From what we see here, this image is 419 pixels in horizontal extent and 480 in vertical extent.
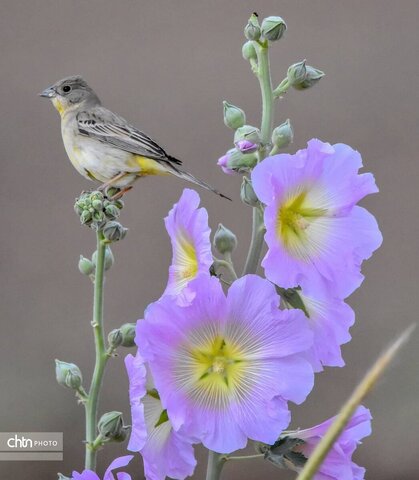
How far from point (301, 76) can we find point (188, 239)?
94 millimetres

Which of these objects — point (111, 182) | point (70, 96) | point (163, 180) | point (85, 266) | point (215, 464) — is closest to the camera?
point (215, 464)

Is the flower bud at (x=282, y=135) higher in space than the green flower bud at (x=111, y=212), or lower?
lower

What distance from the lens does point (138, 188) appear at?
5.65 feet

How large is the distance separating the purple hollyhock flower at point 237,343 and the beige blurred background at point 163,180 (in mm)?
1277

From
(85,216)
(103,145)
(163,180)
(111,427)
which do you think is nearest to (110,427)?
(111,427)

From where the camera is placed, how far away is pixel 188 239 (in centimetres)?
43

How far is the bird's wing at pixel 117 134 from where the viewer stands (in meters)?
0.85

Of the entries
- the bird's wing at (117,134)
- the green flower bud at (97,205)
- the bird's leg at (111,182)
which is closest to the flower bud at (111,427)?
the green flower bud at (97,205)

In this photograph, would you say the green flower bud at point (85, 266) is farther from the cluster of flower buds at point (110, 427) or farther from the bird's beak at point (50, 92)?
the bird's beak at point (50, 92)

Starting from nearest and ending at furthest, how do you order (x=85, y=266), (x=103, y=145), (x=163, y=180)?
(x=85, y=266) → (x=103, y=145) → (x=163, y=180)

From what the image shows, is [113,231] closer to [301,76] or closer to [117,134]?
[301,76]

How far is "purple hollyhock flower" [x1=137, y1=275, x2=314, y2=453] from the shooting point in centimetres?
38

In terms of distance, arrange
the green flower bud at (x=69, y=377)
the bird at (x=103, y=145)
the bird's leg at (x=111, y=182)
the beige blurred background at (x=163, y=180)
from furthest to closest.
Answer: the beige blurred background at (x=163, y=180), the bird at (x=103, y=145), the bird's leg at (x=111, y=182), the green flower bud at (x=69, y=377)

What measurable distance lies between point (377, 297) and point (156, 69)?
25.0 inches
